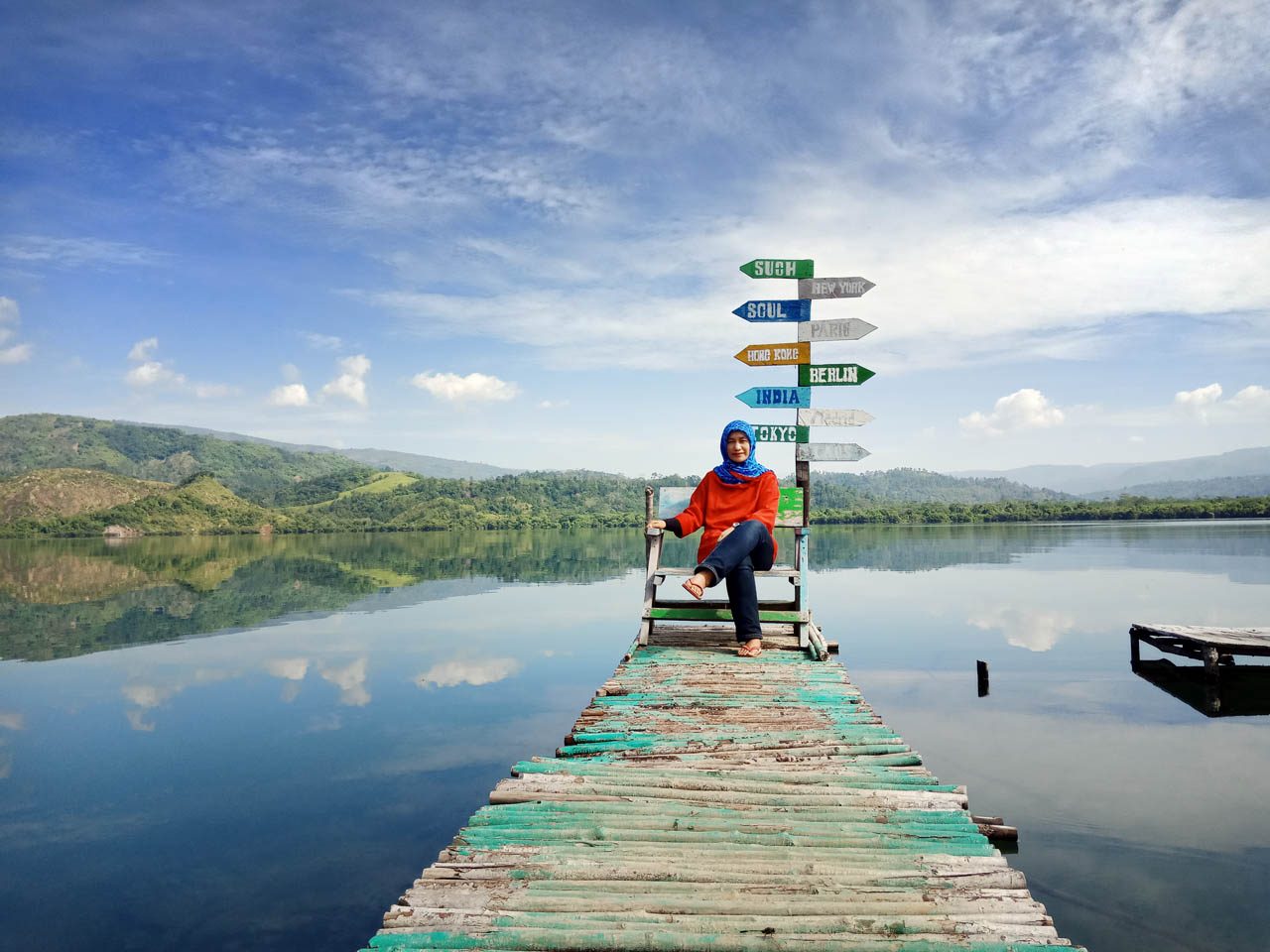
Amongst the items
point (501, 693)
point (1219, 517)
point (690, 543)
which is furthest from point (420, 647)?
point (1219, 517)

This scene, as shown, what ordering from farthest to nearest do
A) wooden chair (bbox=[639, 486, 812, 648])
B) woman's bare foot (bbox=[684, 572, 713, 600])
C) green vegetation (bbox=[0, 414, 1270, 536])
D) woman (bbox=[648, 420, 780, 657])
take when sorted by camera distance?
green vegetation (bbox=[0, 414, 1270, 536]) < wooden chair (bbox=[639, 486, 812, 648]) < woman (bbox=[648, 420, 780, 657]) < woman's bare foot (bbox=[684, 572, 713, 600])

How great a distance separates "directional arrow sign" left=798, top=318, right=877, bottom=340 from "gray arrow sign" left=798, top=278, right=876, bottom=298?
16 centimetres

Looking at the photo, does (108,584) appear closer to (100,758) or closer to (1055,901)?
(100,758)

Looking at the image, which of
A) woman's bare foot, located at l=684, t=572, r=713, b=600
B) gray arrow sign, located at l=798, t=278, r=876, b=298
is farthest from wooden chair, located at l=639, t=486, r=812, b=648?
gray arrow sign, located at l=798, t=278, r=876, b=298

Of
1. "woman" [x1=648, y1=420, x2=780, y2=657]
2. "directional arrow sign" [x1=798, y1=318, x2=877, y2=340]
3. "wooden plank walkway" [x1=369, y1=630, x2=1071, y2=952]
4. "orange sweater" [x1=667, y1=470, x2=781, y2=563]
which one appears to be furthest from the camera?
"directional arrow sign" [x1=798, y1=318, x2=877, y2=340]

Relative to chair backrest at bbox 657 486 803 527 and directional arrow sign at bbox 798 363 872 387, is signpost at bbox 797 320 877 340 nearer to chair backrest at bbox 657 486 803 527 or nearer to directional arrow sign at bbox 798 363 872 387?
directional arrow sign at bbox 798 363 872 387

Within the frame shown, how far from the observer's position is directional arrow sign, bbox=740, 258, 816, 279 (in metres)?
10.7

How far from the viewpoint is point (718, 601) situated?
935 centimetres

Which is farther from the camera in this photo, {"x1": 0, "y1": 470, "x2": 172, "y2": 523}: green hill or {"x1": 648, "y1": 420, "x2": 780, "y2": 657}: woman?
{"x1": 0, "y1": 470, "x2": 172, "y2": 523}: green hill

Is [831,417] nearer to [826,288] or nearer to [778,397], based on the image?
[778,397]

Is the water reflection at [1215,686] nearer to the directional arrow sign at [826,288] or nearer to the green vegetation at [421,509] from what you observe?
the directional arrow sign at [826,288]

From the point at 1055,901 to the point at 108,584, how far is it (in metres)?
40.3

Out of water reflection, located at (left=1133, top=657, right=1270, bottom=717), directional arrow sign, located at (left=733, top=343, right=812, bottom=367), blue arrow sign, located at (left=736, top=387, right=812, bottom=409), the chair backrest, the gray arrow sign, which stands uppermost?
the gray arrow sign

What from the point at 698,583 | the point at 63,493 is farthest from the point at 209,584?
the point at 63,493
